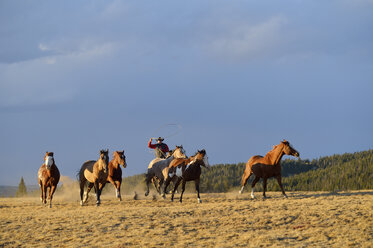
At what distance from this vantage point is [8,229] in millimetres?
15344

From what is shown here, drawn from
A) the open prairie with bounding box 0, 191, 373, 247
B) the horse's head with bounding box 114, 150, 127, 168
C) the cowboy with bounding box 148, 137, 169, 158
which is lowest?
the open prairie with bounding box 0, 191, 373, 247

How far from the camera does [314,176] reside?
3731 centimetres

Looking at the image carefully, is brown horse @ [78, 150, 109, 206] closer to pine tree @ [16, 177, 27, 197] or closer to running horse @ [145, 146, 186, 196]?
running horse @ [145, 146, 186, 196]

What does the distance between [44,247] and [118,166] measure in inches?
352

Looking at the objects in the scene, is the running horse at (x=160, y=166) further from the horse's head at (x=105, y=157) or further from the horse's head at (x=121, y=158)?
the horse's head at (x=105, y=157)

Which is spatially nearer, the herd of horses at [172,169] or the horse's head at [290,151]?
the herd of horses at [172,169]

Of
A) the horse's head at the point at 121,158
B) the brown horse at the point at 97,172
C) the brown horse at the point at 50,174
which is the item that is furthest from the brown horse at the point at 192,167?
the brown horse at the point at 50,174

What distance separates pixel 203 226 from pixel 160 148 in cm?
1297

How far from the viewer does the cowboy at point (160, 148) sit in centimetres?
2734

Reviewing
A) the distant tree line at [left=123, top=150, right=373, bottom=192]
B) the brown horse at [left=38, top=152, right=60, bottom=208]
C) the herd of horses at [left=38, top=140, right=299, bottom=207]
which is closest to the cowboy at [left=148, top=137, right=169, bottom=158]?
the herd of horses at [left=38, top=140, right=299, bottom=207]

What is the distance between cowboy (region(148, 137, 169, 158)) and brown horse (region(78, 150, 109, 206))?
594cm

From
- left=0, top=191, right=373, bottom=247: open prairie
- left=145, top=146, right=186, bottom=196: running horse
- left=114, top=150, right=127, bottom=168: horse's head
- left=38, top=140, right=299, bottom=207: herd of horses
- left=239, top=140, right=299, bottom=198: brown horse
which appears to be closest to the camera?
left=0, top=191, right=373, bottom=247: open prairie

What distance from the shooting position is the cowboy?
27344 millimetres

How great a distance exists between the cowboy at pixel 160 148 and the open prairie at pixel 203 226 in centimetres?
898
